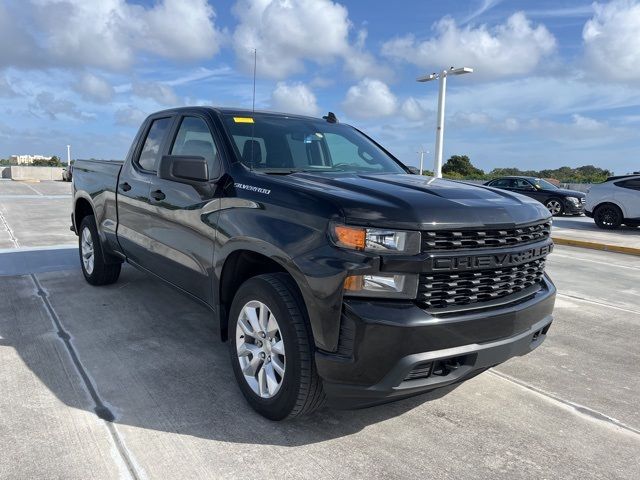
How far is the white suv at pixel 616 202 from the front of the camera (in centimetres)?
1399

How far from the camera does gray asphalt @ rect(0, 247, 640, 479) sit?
2672 millimetres

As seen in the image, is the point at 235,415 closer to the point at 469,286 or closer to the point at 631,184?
the point at 469,286

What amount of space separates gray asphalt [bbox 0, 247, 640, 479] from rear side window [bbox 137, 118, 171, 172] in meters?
1.42

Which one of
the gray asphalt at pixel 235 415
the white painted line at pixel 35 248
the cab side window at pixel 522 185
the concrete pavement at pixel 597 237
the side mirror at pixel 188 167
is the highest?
the cab side window at pixel 522 185

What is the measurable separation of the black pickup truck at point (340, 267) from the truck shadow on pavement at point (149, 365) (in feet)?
0.72

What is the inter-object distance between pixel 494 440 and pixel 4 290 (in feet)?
17.4

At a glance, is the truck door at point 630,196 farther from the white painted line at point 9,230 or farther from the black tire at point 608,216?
the white painted line at point 9,230

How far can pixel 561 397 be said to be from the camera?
355cm

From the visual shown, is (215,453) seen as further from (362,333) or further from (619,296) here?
(619,296)

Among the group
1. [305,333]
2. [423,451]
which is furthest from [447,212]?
[423,451]

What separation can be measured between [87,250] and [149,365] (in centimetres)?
273

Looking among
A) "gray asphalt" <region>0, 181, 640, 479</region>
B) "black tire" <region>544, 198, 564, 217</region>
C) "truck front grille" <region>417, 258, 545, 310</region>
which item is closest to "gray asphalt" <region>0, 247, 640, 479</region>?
"gray asphalt" <region>0, 181, 640, 479</region>

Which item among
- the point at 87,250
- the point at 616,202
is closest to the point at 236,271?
the point at 87,250

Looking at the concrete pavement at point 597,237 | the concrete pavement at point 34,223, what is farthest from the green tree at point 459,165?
the concrete pavement at point 34,223
